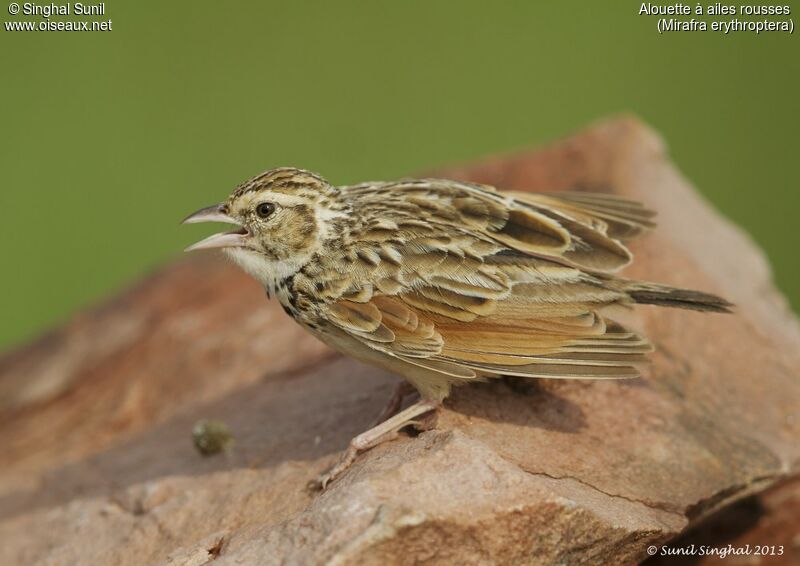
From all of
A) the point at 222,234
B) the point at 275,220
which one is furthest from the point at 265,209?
the point at 222,234

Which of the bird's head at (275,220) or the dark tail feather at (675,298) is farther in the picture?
the bird's head at (275,220)

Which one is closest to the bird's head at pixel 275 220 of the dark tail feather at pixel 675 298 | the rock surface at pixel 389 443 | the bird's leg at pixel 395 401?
the bird's leg at pixel 395 401

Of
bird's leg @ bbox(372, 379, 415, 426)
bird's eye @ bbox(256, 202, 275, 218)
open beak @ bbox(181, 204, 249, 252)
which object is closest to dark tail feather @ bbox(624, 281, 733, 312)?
bird's leg @ bbox(372, 379, 415, 426)

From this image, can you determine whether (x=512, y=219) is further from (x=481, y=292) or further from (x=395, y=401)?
(x=395, y=401)

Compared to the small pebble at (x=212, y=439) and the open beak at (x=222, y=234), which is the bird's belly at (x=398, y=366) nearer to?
the open beak at (x=222, y=234)

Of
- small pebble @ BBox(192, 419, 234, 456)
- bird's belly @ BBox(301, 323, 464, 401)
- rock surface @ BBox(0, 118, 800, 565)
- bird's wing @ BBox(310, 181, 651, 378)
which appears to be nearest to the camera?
rock surface @ BBox(0, 118, 800, 565)

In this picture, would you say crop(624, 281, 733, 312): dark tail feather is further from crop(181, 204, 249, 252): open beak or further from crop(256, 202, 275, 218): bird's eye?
crop(181, 204, 249, 252): open beak

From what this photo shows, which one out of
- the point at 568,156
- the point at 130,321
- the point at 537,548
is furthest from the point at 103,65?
the point at 537,548
